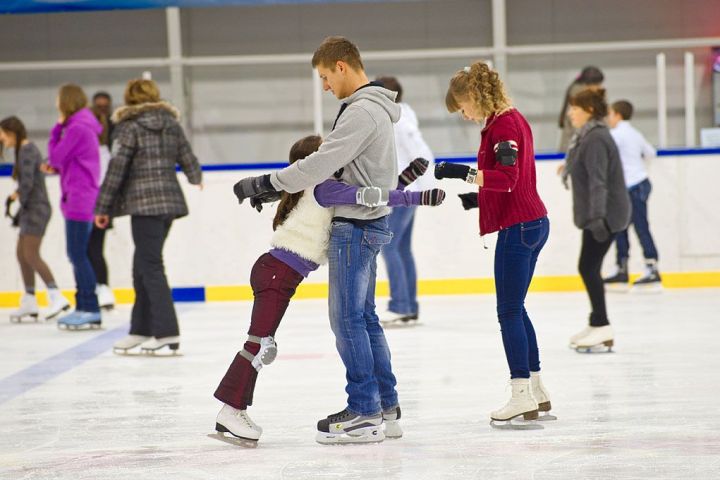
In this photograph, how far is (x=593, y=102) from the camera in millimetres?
5172

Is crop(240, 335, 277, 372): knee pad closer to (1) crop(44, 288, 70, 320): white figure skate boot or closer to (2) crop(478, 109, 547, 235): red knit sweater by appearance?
(2) crop(478, 109, 547, 235): red knit sweater

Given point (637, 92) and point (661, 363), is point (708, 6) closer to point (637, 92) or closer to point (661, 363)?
point (637, 92)

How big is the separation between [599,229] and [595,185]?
0.19m

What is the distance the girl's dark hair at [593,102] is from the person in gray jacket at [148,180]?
5.77 ft

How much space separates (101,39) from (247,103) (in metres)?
1.62

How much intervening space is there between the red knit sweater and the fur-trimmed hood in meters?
2.08

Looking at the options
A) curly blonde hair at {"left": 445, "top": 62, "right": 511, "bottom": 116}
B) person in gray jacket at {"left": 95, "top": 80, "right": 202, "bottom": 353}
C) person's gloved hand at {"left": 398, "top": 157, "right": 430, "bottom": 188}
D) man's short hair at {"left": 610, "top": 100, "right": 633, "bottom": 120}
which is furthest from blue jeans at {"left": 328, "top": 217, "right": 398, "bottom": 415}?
man's short hair at {"left": 610, "top": 100, "right": 633, "bottom": 120}

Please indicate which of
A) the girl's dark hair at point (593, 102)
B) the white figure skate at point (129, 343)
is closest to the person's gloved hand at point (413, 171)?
the girl's dark hair at point (593, 102)

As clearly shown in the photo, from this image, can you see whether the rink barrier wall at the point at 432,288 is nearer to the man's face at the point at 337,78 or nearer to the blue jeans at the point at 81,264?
the blue jeans at the point at 81,264

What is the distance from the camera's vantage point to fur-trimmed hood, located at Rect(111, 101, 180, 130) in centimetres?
536

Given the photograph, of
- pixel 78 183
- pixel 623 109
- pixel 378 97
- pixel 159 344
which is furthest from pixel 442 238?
pixel 378 97

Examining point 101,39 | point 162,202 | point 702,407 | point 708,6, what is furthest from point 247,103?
point 702,407

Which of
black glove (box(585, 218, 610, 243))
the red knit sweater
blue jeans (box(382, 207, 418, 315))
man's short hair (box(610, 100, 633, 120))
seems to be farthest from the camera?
man's short hair (box(610, 100, 633, 120))

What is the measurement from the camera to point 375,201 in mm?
3363
